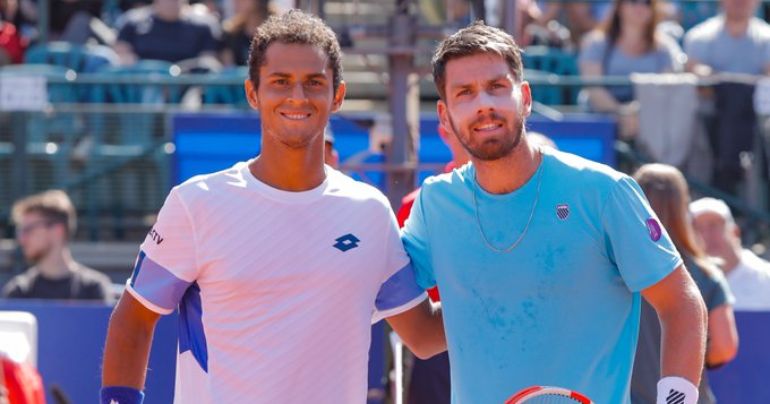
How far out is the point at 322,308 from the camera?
4.09 meters

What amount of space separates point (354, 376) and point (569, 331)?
0.61 m

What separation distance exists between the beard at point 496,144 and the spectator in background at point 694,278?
1.83 metres

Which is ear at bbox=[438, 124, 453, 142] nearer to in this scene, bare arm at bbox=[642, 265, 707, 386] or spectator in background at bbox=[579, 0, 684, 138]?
bare arm at bbox=[642, 265, 707, 386]

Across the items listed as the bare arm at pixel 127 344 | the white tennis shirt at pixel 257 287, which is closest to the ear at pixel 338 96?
the white tennis shirt at pixel 257 287

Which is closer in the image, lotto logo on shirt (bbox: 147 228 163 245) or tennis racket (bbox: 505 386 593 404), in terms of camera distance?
tennis racket (bbox: 505 386 593 404)

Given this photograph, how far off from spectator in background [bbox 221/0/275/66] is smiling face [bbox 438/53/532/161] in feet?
26.3

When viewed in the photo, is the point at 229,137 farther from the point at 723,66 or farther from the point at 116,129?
the point at 723,66

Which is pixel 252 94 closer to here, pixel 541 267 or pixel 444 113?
pixel 444 113

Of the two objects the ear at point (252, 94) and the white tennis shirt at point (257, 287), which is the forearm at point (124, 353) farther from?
the ear at point (252, 94)

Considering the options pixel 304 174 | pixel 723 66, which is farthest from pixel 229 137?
pixel 304 174

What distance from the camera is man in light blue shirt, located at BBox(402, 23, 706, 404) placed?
3.97 metres

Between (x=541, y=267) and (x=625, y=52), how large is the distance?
7.54 meters

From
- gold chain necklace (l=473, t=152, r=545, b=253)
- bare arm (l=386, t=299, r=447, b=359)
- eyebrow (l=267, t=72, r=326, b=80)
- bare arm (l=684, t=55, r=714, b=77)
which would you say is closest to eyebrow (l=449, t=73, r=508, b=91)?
gold chain necklace (l=473, t=152, r=545, b=253)

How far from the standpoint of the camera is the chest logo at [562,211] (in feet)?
13.3
